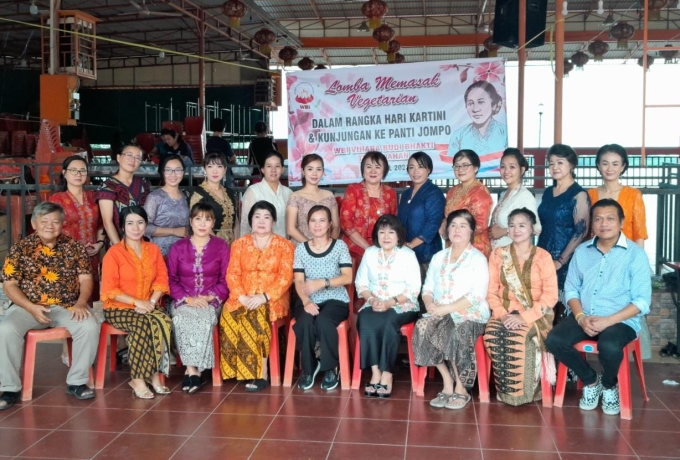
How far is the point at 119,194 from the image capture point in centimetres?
428

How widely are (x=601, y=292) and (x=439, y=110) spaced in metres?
1.83

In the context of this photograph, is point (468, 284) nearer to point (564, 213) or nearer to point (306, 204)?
point (564, 213)

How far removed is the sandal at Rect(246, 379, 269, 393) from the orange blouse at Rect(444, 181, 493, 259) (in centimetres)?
138

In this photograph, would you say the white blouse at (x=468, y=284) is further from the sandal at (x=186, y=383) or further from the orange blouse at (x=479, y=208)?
the sandal at (x=186, y=383)

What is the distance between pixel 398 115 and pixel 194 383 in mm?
2249

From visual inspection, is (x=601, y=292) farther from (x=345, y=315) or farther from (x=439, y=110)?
(x=439, y=110)

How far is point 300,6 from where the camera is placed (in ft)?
47.8

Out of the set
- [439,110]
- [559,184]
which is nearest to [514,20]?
[439,110]

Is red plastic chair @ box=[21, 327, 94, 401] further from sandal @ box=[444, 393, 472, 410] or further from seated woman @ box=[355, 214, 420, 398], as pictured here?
sandal @ box=[444, 393, 472, 410]

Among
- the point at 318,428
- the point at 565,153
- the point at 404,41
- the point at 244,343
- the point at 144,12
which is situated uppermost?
the point at 404,41

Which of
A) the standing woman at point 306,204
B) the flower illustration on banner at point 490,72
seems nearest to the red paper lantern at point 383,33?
the flower illustration on banner at point 490,72

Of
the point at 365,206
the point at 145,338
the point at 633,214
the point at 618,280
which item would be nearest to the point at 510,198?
the point at 633,214

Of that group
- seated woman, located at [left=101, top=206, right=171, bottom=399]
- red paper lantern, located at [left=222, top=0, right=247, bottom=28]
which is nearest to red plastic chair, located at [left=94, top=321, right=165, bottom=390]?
seated woman, located at [left=101, top=206, right=171, bottom=399]

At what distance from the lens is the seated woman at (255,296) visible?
3920 mm
